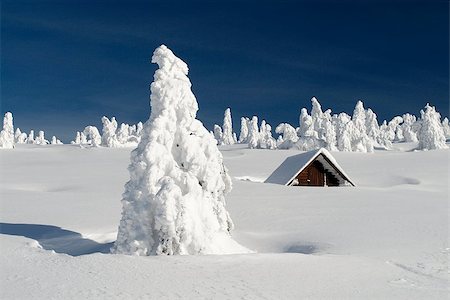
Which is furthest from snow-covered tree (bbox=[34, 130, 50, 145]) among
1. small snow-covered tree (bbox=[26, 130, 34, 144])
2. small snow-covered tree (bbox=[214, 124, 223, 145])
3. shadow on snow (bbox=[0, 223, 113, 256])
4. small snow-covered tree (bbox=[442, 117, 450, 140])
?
shadow on snow (bbox=[0, 223, 113, 256])

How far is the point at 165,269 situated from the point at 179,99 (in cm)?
723

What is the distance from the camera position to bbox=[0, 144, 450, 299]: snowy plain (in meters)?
10.7

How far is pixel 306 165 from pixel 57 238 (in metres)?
21.4

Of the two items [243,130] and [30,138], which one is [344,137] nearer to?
[243,130]

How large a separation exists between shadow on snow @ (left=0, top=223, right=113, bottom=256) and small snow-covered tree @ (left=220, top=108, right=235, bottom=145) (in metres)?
118

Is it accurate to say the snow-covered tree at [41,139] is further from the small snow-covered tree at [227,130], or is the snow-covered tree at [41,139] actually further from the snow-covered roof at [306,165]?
the snow-covered roof at [306,165]

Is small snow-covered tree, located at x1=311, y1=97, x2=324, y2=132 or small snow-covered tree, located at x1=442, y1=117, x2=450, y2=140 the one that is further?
small snow-covered tree, located at x1=442, y1=117, x2=450, y2=140

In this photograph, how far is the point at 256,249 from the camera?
1933cm

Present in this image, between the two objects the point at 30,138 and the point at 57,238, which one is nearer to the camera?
the point at 57,238

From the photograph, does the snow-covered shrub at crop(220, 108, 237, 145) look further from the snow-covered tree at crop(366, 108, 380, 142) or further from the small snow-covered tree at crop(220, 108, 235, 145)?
the snow-covered tree at crop(366, 108, 380, 142)

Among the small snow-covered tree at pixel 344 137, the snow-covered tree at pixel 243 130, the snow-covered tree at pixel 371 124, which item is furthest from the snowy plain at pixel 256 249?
the snow-covered tree at pixel 243 130

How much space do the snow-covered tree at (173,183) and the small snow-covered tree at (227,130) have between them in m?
121

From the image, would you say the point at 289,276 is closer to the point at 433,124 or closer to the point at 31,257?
the point at 31,257

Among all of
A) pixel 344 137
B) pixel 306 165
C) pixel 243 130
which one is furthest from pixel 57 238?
pixel 243 130
